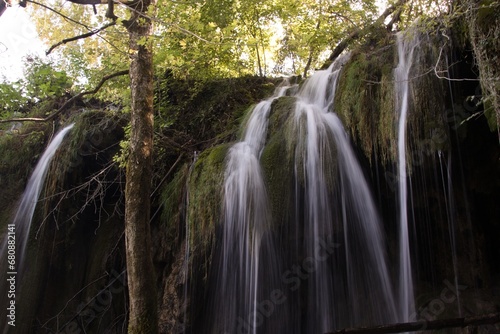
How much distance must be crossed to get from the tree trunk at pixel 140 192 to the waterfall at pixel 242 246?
1.28 metres

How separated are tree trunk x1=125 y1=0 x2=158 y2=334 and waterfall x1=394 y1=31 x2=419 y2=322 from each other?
9.82 ft

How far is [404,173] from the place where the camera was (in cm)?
469

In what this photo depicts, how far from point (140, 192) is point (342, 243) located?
2.67 metres

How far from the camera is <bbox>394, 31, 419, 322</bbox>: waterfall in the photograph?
4.61 m

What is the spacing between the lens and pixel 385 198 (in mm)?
5090

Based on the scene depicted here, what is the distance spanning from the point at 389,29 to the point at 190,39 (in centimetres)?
409

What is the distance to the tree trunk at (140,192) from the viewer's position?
157 inches

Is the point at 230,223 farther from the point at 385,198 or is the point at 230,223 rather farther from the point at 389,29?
the point at 389,29

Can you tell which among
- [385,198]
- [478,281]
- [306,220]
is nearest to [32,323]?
[306,220]

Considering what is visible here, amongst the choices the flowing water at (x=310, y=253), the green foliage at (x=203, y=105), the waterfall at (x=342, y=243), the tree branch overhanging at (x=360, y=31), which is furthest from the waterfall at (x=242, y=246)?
the tree branch overhanging at (x=360, y=31)

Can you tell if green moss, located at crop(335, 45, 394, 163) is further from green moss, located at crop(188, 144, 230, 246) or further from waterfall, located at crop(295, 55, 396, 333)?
green moss, located at crop(188, 144, 230, 246)

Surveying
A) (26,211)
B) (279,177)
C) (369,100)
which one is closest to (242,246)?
(279,177)

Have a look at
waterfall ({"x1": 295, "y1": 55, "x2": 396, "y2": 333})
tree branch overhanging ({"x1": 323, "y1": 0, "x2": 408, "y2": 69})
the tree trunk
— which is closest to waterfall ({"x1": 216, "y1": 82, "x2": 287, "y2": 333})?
waterfall ({"x1": 295, "y1": 55, "x2": 396, "y2": 333})

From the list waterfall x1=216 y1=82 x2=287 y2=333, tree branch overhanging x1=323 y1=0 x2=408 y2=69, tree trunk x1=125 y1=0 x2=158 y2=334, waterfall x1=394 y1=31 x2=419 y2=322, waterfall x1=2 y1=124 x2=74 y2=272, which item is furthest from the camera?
waterfall x1=2 y1=124 x2=74 y2=272
